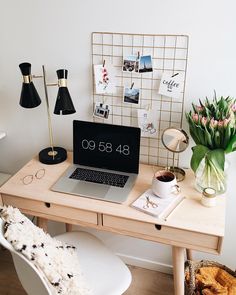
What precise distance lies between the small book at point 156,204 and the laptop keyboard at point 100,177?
15 centimetres

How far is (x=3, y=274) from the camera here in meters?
2.09

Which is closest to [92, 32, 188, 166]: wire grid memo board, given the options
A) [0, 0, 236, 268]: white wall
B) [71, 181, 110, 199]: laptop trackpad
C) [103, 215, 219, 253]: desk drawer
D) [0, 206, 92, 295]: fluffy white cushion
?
[0, 0, 236, 268]: white wall

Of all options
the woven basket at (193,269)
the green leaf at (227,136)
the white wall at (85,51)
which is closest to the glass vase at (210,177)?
the green leaf at (227,136)

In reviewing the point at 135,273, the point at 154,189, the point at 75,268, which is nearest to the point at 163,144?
the point at 154,189

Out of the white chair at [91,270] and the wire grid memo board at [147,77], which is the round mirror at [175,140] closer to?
the wire grid memo board at [147,77]

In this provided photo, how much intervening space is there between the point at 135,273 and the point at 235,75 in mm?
1315

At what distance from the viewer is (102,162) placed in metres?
1.72

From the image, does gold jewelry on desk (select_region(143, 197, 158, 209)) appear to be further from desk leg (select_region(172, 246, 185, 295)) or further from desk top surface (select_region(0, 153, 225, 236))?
desk leg (select_region(172, 246, 185, 295))

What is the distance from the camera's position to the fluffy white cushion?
110 centimetres

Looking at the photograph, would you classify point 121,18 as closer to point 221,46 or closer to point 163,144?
point 221,46

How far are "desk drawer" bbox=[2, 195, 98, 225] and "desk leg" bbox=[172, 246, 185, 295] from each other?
37 cm

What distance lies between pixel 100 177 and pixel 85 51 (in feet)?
2.08

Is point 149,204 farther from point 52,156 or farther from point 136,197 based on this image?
point 52,156

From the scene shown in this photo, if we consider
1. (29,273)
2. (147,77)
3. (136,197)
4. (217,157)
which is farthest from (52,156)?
(217,157)
